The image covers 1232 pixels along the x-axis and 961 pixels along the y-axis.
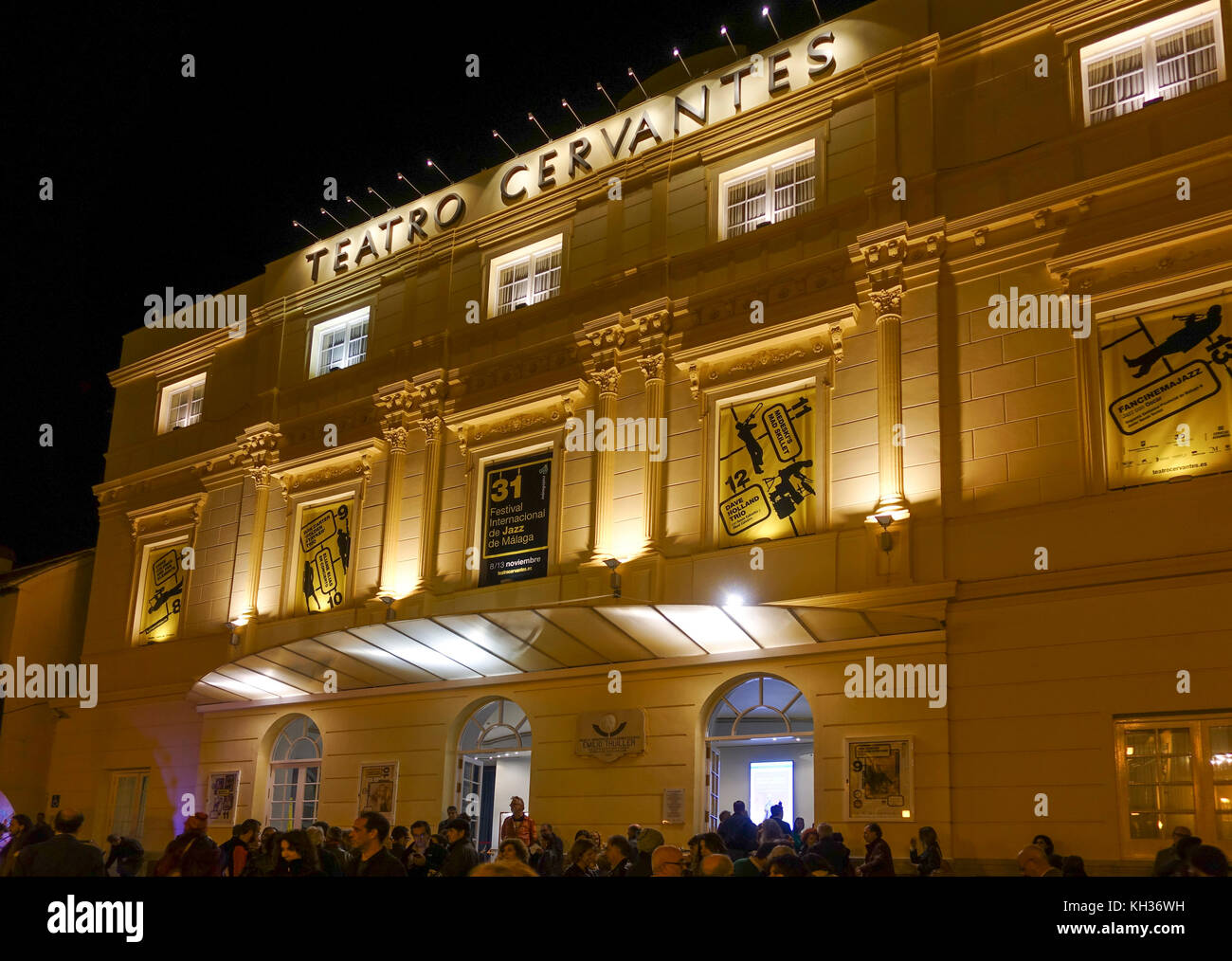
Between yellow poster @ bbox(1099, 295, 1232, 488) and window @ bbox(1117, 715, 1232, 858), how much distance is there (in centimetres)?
292

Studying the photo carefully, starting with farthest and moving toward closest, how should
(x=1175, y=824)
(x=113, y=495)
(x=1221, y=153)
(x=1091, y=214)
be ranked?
(x=113, y=495) < (x=1091, y=214) < (x=1221, y=153) < (x=1175, y=824)

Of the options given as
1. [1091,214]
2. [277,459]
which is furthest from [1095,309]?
[277,459]

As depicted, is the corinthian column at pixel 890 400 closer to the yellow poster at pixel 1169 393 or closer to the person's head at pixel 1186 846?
the yellow poster at pixel 1169 393

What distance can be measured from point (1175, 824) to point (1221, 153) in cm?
797

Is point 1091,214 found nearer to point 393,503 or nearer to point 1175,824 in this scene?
point 1175,824

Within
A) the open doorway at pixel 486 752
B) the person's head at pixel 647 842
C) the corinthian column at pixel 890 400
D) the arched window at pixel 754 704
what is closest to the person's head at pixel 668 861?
the person's head at pixel 647 842

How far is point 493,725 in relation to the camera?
18.6m

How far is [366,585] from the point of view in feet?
68.0

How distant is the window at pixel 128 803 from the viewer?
23.0 metres

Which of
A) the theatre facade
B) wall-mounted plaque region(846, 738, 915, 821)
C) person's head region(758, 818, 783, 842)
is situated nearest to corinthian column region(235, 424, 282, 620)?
the theatre facade

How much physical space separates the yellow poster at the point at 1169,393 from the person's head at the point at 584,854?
25.3 ft

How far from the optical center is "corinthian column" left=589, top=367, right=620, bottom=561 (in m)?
17.9

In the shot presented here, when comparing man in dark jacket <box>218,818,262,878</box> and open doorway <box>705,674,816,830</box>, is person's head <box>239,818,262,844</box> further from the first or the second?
open doorway <box>705,674,816,830</box>

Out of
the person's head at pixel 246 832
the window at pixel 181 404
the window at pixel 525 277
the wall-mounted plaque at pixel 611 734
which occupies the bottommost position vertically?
the person's head at pixel 246 832
